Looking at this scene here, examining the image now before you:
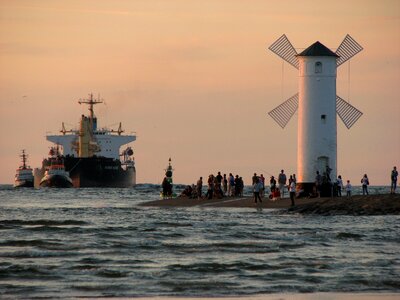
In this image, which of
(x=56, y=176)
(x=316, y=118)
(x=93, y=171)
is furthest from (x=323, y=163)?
(x=93, y=171)

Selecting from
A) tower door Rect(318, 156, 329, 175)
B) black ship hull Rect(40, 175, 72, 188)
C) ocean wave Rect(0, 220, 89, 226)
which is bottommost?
ocean wave Rect(0, 220, 89, 226)

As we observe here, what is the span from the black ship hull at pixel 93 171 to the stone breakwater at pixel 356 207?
88.4m

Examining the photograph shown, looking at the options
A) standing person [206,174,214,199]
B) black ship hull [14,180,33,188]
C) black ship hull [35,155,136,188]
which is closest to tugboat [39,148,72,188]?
black ship hull [35,155,136,188]

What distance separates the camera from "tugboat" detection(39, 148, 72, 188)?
409 feet

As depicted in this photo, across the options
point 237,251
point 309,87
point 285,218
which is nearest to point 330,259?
point 237,251

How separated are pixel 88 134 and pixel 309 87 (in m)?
89.2

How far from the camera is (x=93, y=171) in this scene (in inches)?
5113

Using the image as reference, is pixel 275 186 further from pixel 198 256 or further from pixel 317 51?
pixel 198 256

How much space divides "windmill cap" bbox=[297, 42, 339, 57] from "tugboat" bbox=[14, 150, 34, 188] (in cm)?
9046

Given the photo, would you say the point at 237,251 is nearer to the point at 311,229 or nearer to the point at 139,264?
the point at 139,264

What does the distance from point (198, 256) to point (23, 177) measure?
115 meters

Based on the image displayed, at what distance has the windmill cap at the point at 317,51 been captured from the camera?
50.6 meters

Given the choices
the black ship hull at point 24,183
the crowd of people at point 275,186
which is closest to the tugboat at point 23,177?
the black ship hull at point 24,183

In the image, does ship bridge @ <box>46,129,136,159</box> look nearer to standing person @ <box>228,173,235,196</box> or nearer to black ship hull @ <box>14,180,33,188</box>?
black ship hull @ <box>14,180,33,188</box>
